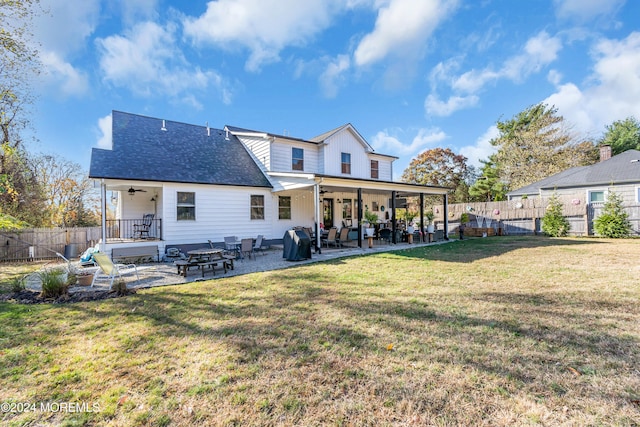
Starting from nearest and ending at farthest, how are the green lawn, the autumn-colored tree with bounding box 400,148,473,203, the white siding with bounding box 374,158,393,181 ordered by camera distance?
1. the green lawn
2. the white siding with bounding box 374,158,393,181
3. the autumn-colored tree with bounding box 400,148,473,203

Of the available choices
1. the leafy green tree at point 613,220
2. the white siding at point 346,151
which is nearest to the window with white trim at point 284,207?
the white siding at point 346,151

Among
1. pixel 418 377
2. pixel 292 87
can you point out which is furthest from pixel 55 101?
pixel 418 377

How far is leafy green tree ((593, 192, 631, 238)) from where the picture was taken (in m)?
14.5

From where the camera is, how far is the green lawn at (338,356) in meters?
2.18

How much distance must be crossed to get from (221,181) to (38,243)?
8.79m

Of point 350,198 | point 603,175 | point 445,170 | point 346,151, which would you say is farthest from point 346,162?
point 445,170

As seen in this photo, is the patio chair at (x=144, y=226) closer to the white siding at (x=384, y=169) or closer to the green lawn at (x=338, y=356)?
the green lawn at (x=338, y=356)

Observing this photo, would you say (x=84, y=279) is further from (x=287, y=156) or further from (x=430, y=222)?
(x=430, y=222)

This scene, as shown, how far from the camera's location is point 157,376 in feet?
8.96

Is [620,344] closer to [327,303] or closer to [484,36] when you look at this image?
[327,303]

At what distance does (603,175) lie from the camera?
17734 millimetres

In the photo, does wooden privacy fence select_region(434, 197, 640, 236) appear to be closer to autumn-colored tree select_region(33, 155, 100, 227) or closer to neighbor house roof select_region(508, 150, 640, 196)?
neighbor house roof select_region(508, 150, 640, 196)

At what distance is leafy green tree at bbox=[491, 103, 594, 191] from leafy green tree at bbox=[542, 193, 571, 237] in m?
13.3

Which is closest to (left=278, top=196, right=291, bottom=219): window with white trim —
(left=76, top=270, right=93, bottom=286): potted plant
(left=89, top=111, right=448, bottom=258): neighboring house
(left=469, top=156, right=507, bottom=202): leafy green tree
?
(left=89, top=111, right=448, bottom=258): neighboring house
